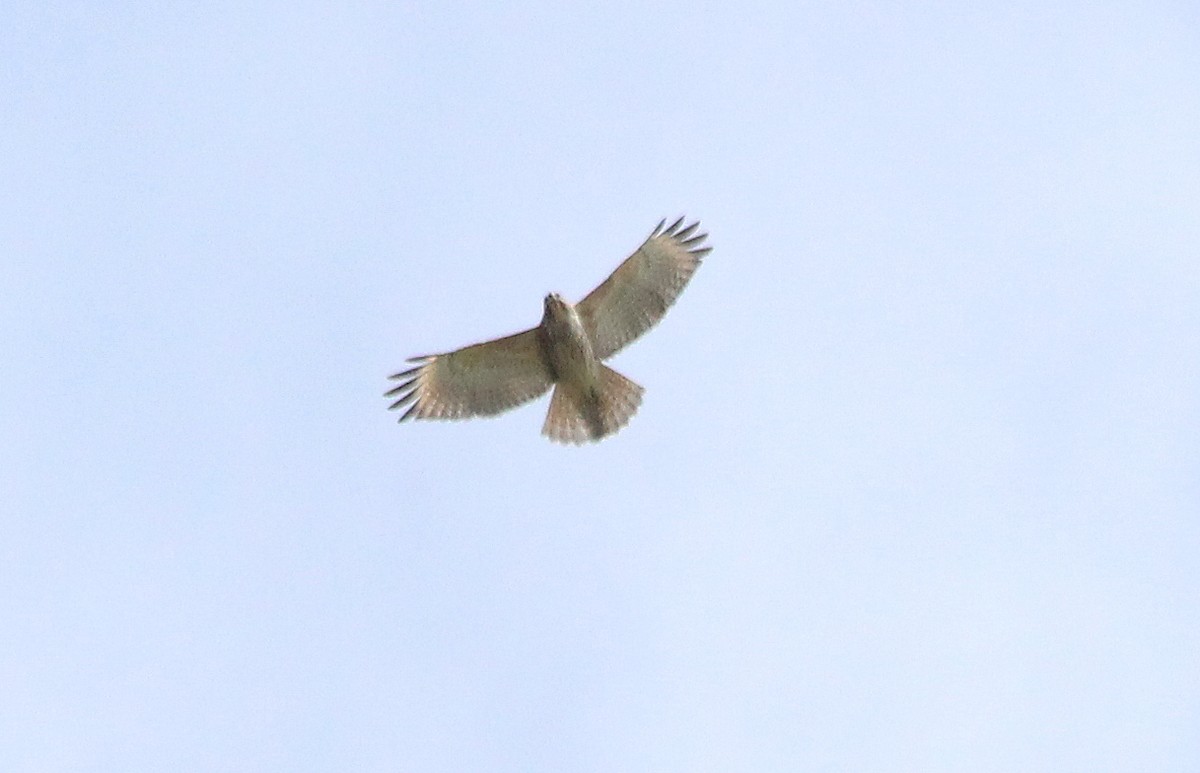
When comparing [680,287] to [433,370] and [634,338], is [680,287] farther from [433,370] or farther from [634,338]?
[433,370]

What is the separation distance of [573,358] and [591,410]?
2.66 ft

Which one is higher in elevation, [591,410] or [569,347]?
[569,347]

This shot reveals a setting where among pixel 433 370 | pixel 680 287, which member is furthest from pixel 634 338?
pixel 433 370

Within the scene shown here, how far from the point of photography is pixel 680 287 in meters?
18.0

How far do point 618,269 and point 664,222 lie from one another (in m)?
0.62

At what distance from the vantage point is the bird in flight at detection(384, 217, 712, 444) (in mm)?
17750

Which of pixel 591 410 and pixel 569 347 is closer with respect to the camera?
pixel 569 347

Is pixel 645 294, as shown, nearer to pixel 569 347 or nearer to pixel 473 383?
pixel 569 347

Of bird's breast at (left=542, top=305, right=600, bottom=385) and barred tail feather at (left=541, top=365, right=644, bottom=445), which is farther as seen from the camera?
barred tail feather at (left=541, top=365, right=644, bottom=445)

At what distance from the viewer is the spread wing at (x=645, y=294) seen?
1784 centimetres

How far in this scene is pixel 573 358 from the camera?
17.8 m

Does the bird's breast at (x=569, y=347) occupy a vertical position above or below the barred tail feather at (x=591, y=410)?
above

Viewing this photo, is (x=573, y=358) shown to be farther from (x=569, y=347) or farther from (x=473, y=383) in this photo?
(x=473, y=383)

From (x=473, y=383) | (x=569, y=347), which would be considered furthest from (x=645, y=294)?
(x=473, y=383)
